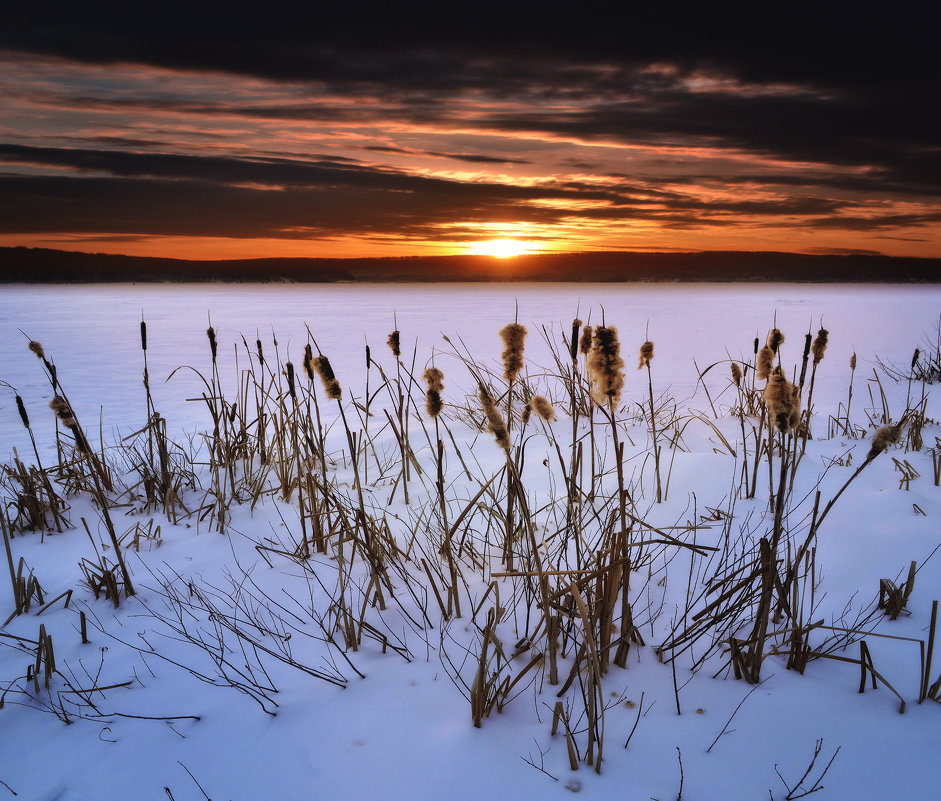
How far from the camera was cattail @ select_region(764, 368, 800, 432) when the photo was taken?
1557mm

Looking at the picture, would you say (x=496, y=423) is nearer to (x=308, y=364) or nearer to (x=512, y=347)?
(x=512, y=347)

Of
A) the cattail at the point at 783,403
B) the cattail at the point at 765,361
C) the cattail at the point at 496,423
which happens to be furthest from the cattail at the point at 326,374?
the cattail at the point at 765,361

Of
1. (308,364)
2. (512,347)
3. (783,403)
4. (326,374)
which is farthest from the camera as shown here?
(308,364)

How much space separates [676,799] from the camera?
132 centimetres

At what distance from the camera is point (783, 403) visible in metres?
1.59

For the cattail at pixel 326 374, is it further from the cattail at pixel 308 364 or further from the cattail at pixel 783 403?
the cattail at pixel 783 403

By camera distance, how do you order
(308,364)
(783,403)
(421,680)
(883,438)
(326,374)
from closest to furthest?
(883,438), (783,403), (421,680), (326,374), (308,364)

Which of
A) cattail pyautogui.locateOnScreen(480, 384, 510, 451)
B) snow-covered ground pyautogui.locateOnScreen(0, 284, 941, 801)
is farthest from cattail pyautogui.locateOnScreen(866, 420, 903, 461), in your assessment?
cattail pyautogui.locateOnScreen(480, 384, 510, 451)

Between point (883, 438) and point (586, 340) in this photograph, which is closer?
point (883, 438)

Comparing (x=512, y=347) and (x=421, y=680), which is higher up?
(x=512, y=347)

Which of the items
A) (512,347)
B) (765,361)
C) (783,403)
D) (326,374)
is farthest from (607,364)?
(765,361)

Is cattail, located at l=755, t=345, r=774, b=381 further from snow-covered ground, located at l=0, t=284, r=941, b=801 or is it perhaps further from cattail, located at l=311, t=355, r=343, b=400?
cattail, located at l=311, t=355, r=343, b=400

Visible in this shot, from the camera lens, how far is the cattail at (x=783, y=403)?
1.56m

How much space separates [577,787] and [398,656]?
26.4 inches
